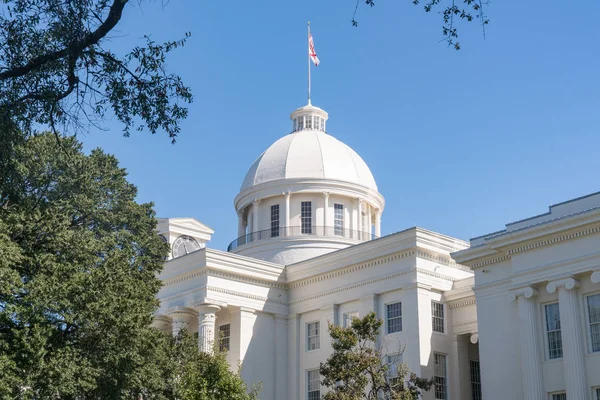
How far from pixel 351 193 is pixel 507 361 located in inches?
739

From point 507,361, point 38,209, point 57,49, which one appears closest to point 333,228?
point 507,361

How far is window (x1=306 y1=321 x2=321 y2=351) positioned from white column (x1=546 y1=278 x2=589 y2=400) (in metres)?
14.1

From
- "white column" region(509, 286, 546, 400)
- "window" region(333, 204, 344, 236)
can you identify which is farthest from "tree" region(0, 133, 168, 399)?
"window" region(333, 204, 344, 236)

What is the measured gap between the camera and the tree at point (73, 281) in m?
26.0

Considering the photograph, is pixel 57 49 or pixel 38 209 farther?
pixel 38 209

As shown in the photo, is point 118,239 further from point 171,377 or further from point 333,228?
point 333,228

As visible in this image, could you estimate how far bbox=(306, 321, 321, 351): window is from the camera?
4269cm

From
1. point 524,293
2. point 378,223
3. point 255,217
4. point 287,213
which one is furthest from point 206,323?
point 524,293

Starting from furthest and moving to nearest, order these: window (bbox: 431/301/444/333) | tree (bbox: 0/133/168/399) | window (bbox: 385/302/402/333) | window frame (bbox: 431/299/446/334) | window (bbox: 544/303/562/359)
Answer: window (bbox: 385/302/402/333) → window (bbox: 431/301/444/333) → window frame (bbox: 431/299/446/334) → window (bbox: 544/303/562/359) → tree (bbox: 0/133/168/399)

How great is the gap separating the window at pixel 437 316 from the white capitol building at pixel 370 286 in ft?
0.20

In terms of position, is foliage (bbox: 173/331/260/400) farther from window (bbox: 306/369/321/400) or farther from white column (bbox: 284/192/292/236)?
white column (bbox: 284/192/292/236)

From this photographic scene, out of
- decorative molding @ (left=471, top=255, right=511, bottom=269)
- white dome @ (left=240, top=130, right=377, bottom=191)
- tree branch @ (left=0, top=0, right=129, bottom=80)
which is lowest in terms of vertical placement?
tree branch @ (left=0, top=0, right=129, bottom=80)

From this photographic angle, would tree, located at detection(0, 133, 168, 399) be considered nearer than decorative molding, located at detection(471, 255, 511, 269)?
Yes

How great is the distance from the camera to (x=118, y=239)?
31.0 meters
